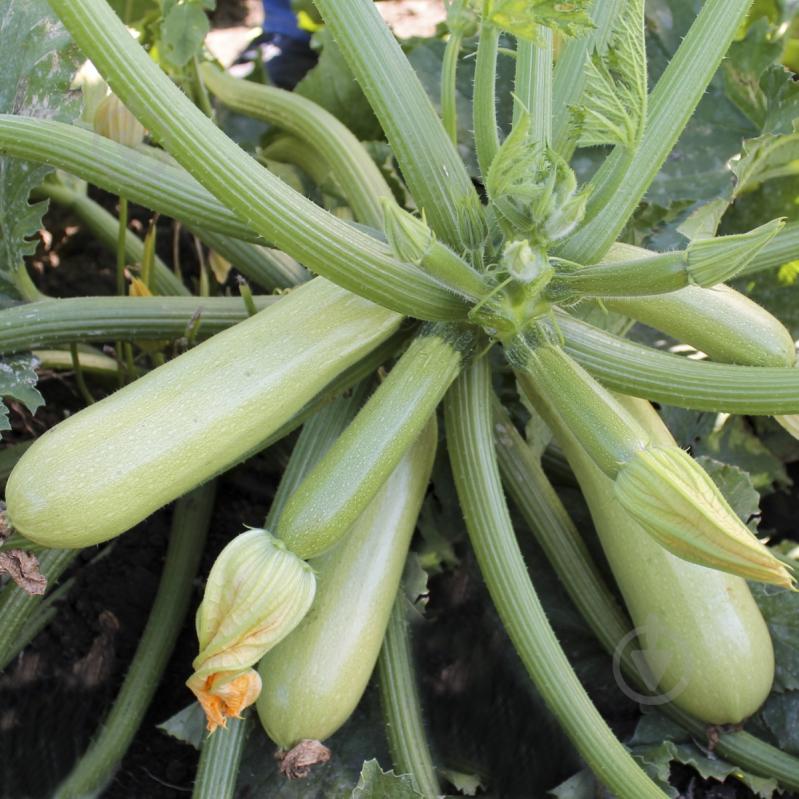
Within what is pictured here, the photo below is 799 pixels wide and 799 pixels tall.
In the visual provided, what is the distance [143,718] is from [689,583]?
0.86m

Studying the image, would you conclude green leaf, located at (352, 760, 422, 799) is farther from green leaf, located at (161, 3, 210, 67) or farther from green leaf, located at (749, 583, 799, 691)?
green leaf, located at (161, 3, 210, 67)

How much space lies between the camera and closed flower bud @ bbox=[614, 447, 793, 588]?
950mm

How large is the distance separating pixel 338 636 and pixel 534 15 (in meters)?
0.75

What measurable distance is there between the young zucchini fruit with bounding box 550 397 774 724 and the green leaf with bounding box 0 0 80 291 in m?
0.78

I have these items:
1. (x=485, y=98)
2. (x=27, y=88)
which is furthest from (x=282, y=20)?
(x=485, y=98)

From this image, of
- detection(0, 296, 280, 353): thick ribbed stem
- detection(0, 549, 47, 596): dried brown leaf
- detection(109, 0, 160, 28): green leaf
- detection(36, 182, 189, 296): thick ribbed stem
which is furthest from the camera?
detection(109, 0, 160, 28): green leaf

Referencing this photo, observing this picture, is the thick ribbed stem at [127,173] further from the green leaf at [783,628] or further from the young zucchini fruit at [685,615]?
the green leaf at [783,628]

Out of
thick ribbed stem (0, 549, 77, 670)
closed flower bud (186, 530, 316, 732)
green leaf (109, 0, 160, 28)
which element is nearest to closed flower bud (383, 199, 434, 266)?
closed flower bud (186, 530, 316, 732)

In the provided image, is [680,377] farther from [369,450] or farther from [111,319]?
[111,319]

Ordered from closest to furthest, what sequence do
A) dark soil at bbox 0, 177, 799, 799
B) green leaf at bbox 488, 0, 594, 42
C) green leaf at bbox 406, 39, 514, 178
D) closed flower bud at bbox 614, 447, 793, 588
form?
closed flower bud at bbox 614, 447, 793, 588 → green leaf at bbox 488, 0, 594, 42 → dark soil at bbox 0, 177, 799, 799 → green leaf at bbox 406, 39, 514, 178

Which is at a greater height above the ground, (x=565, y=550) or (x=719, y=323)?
(x=719, y=323)

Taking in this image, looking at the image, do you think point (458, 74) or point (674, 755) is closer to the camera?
point (674, 755)

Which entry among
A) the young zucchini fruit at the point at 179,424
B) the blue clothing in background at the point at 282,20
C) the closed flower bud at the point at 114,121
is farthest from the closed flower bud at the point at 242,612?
the blue clothing in background at the point at 282,20

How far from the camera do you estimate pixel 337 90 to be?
6.19 feet
